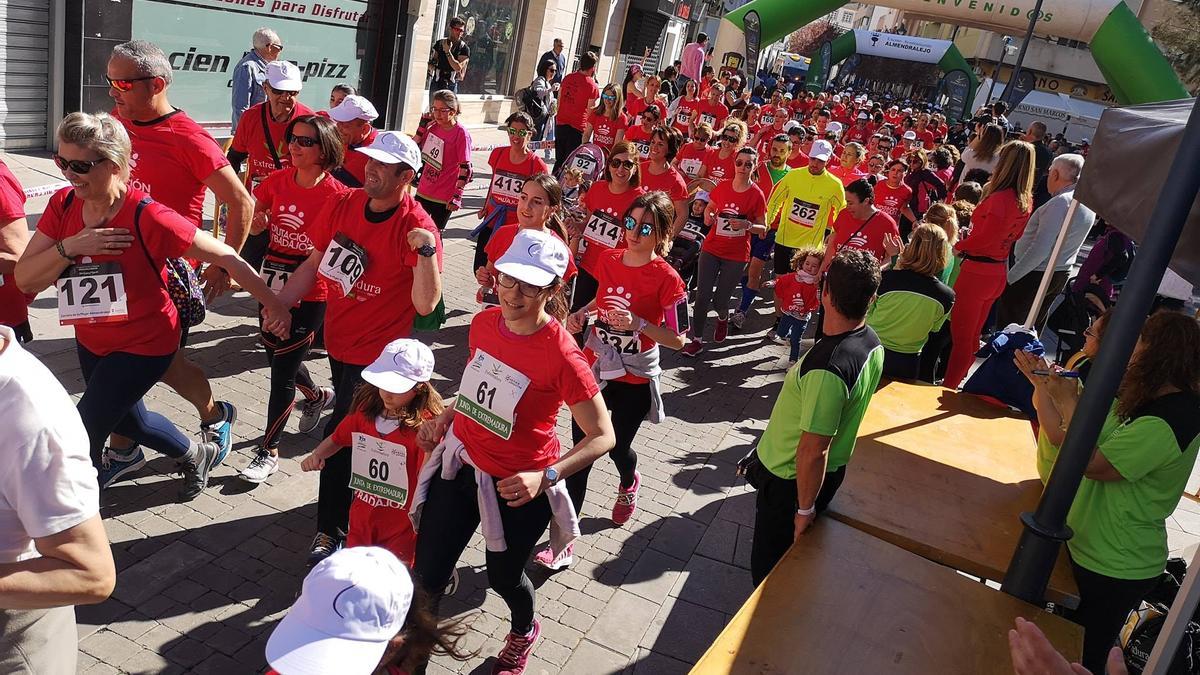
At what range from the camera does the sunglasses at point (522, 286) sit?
347cm

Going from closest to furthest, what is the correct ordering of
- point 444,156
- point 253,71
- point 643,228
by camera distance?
point 643,228 < point 444,156 < point 253,71

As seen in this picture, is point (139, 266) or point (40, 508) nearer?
point (40, 508)

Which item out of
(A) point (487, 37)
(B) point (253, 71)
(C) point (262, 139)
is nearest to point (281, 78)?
(C) point (262, 139)

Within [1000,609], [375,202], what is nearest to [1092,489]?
[1000,609]

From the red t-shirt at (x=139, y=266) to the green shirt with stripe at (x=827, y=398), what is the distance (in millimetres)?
2743

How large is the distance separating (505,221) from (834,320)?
4.30 meters

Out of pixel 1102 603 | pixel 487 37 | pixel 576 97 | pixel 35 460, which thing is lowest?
pixel 1102 603

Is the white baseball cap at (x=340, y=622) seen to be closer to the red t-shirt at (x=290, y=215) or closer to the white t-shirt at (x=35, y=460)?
the white t-shirt at (x=35, y=460)

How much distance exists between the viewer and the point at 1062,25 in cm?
3030

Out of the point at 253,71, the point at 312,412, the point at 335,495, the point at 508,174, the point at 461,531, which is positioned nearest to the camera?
the point at 461,531

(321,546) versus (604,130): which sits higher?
(604,130)

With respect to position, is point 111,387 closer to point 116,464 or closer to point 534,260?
point 116,464

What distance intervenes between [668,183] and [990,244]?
9.19 feet

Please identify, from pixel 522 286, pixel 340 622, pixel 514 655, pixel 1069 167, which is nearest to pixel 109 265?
pixel 522 286
